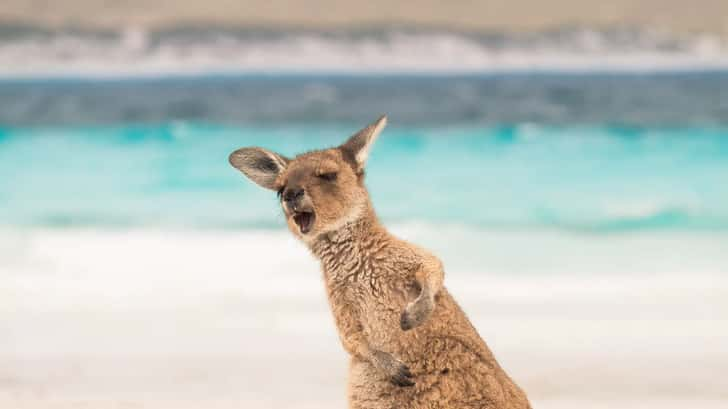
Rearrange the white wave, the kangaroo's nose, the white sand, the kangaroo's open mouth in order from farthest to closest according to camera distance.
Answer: the white wave, the white sand, the kangaroo's open mouth, the kangaroo's nose

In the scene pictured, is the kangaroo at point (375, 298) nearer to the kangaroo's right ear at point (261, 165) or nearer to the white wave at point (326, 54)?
the kangaroo's right ear at point (261, 165)

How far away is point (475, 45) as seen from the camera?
68.3ft

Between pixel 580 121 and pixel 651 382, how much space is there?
1242 centimetres

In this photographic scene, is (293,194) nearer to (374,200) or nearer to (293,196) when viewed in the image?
(293,196)

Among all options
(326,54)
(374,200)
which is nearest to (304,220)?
(374,200)

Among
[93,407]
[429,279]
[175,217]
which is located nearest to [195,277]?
[175,217]

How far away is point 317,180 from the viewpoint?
4824 millimetres

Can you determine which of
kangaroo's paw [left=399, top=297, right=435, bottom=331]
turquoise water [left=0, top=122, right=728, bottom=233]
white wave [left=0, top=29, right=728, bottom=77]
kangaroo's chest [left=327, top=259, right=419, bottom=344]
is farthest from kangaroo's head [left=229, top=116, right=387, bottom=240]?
white wave [left=0, top=29, right=728, bottom=77]

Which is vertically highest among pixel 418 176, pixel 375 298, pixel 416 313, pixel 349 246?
pixel 418 176

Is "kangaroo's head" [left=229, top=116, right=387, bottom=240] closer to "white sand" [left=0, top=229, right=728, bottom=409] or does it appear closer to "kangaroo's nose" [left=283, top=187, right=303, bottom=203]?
"kangaroo's nose" [left=283, top=187, right=303, bottom=203]

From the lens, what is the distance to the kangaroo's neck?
196 inches

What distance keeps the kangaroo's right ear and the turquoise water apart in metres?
9.97

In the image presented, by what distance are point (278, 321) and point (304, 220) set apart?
576cm

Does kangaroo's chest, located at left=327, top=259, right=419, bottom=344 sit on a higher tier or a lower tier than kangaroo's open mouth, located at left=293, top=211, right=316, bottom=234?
lower
